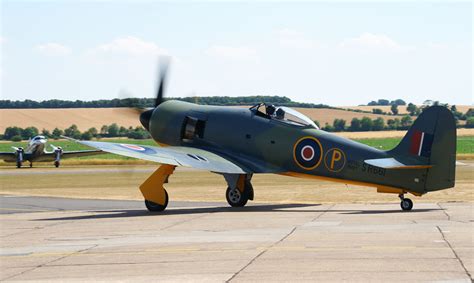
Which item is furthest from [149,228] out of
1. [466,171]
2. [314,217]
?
[466,171]

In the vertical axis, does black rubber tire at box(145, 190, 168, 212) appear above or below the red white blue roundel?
below

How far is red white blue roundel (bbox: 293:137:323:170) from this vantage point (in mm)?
21953

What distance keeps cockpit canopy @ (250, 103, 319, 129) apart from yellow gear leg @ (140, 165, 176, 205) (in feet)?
9.45

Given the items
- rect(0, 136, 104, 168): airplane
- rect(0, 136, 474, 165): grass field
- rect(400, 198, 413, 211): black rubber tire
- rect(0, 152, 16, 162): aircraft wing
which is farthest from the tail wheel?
rect(0, 152, 16, 162): aircraft wing

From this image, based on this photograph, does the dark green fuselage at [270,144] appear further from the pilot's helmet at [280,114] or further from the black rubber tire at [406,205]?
the black rubber tire at [406,205]

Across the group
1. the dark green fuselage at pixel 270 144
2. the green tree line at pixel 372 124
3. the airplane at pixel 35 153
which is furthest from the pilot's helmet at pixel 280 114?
the green tree line at pixel 372 124

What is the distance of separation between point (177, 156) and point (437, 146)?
21.7 feet

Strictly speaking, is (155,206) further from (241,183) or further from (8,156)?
(8,156)

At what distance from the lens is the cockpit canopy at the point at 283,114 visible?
74.6 feet

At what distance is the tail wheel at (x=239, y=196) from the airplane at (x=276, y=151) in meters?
0.03

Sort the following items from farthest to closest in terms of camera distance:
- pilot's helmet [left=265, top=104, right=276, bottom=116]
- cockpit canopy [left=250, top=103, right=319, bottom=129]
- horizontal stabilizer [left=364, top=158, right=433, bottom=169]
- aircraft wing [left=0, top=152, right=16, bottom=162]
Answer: aircraft wing [left=0, top=152, right=16, bottom=162] < pilot's helmet [left=265, top=104, right=276, bottom=116] < cockpit canopy [left=250, top=103, right=319, bottom=129] < horizontal stabilizer [left=364, top=158, right=433, bottom=169]

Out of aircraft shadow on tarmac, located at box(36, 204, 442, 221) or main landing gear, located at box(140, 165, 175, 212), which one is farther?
main landing gear, located at box(140, 165, 175, 212)

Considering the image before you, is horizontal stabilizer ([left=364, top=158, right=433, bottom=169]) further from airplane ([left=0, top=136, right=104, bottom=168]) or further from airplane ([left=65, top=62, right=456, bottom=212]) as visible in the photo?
airplane ([left=0, top=136, right=104, bottom=168])

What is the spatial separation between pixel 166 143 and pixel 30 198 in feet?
27.2
